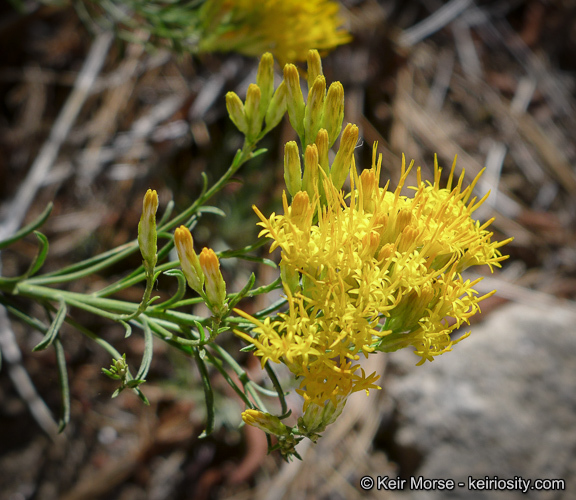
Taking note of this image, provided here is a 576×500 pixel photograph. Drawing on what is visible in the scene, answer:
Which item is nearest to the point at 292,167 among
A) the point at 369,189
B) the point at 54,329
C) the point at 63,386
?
the point at 369,189

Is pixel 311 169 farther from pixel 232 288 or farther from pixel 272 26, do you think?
pixel 232 288

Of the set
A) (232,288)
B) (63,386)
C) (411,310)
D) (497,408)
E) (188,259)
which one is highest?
(188,259)

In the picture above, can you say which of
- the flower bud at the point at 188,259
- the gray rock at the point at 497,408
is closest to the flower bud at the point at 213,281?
the flower bud at the point at 188,259

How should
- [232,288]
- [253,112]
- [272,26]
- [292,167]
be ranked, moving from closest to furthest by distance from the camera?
1. [292,167]
2. [253,112]
3. [272,26]
4. [232,288]

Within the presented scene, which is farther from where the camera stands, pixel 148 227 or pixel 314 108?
pixel 314 108

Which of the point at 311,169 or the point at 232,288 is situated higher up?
the point at 311,169

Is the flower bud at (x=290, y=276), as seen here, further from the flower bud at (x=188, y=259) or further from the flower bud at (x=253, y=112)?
the flower bud at (x=253, y=112)

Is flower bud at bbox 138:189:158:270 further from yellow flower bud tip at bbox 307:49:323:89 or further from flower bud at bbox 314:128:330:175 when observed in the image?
yellow flower bud tip at bbox 307:49:323:89
